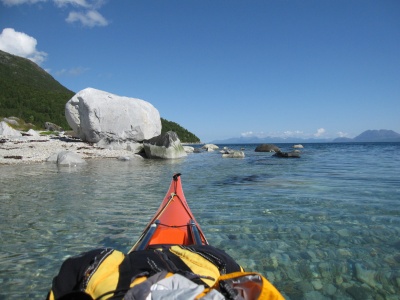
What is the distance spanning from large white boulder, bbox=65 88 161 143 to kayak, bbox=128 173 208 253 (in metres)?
23.0

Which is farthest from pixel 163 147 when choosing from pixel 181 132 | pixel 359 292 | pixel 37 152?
pixel 181 132

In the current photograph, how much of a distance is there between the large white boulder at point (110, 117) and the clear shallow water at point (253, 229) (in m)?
17.2

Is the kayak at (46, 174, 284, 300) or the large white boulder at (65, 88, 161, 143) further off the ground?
the large white boulder at (65, 88, 161, 143)

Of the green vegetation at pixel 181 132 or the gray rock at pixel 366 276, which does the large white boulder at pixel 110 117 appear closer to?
the gray rock at pixel 366 276

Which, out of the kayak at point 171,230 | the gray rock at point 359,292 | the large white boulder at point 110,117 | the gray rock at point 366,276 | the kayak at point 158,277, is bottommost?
the gray rock at point 359,292

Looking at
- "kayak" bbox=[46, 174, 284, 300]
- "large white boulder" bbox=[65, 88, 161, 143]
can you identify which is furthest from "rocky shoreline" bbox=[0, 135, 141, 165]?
"kayak" bbox=[46, 174, 284, 300]

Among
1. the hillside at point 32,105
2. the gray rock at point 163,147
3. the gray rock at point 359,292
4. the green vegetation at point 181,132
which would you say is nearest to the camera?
the gray rock at point 359,292

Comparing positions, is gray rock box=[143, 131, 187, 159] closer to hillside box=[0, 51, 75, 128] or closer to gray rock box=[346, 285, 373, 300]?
gray rock box=[346, 285, 373, 300]

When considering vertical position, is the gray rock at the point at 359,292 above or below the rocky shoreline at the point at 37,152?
below

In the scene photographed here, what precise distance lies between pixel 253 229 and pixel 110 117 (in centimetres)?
2415

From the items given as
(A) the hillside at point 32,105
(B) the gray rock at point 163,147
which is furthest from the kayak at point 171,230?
(A) the hillside at point 32,105

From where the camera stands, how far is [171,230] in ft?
15.3

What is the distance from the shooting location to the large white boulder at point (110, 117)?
1074 inches

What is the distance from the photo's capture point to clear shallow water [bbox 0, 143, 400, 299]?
3785mm
